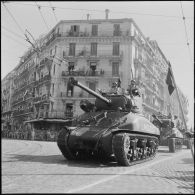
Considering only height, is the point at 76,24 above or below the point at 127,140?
above

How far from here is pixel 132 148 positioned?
11.5 m

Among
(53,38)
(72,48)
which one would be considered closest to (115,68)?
(72,48)

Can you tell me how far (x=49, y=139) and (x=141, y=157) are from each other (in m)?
31.2

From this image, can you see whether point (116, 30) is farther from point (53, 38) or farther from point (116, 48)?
point (53, 38)

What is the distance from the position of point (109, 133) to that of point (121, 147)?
2.46 feet

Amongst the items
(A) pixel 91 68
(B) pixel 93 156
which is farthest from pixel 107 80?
(B) pixel 93 156

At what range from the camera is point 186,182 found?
753 centimetres

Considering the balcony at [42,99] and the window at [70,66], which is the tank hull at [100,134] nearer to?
the window at [70,66]

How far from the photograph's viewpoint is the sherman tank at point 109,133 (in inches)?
411

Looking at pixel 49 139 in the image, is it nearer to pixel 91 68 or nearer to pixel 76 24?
pixel 91 68

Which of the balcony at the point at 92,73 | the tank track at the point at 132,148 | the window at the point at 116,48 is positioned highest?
the window at the point at 116,48

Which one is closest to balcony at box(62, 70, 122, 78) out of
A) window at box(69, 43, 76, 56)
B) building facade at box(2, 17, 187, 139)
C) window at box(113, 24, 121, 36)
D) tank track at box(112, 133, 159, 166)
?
building facade at box(2, 17, 187, 139)

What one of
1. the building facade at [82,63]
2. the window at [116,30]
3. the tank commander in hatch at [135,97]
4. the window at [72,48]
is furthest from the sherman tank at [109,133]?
the window at [72,48]

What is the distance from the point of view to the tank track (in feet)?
33.3
